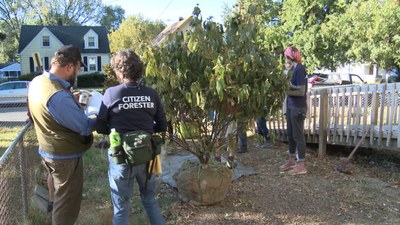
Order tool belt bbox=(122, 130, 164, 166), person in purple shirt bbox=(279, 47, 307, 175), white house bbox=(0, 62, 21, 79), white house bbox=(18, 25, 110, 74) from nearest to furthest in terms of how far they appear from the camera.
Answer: tool belt bbox=(122, 130, 164, 166) → person in purple shirt bbox=(279, 47, 307, 175) → white house bbox=(18, 25, 110, 74) → white house bbox=(0, 62, 21, 79)

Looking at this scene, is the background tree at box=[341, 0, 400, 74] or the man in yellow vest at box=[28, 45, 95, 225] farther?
the background tree at box=[341, 0, 400, 74]

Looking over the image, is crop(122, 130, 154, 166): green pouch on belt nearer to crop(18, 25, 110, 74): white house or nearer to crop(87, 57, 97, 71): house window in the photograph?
crop(18, 25, 110, 74): white house

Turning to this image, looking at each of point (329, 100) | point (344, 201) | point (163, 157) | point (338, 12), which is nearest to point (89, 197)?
point (163, 157)

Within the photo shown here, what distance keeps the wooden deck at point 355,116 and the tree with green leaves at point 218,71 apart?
2.24m

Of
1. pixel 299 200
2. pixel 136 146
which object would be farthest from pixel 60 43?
pixel 136 146

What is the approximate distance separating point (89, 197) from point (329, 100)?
4.14m

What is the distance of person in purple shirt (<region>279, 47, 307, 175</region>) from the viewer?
4984 millimetres

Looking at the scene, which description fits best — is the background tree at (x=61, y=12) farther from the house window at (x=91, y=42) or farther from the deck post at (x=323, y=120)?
the deck post at (x=323, y=120)

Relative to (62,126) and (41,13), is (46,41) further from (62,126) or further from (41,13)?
(62,126)

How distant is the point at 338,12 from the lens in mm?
16953

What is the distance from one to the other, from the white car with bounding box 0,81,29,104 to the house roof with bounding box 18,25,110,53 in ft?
63.1

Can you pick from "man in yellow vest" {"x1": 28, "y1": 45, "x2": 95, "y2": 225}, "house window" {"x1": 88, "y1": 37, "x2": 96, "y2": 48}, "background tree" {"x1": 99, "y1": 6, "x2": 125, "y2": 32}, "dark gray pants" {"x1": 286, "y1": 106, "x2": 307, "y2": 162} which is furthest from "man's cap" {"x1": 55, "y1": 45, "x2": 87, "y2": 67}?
"background tree" {"x1": 99, "y1": 6, "x2": 125, "y2": 32}

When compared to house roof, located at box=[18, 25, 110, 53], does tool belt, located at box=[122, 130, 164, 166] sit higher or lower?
lower

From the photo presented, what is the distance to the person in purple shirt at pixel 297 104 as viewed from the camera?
498cm
